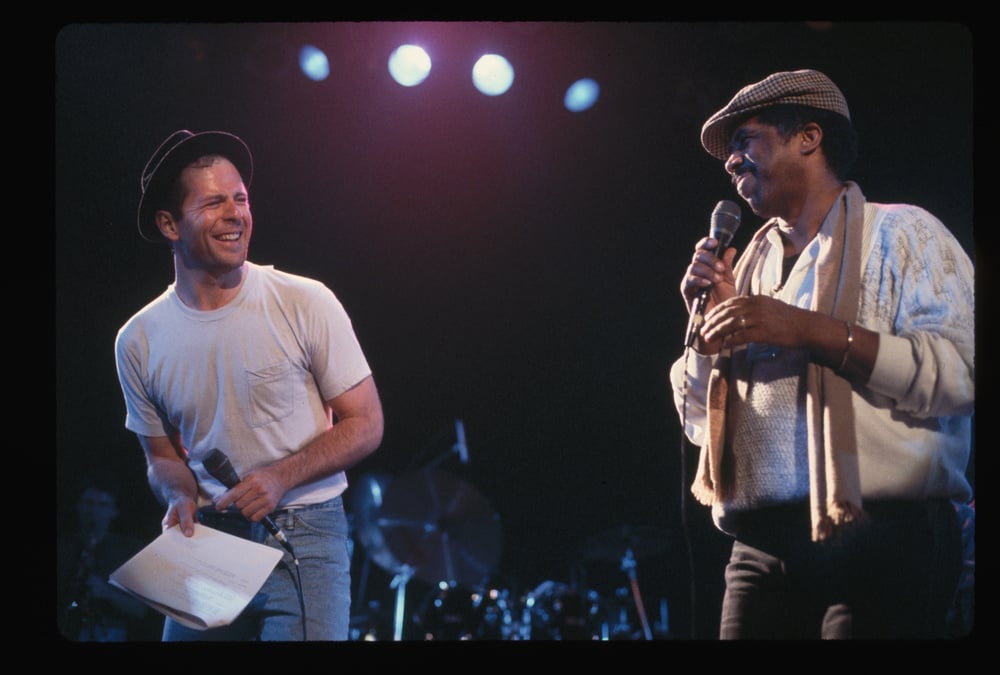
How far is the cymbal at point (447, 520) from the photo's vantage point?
2.74 meters

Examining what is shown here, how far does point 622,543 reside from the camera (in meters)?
2.71

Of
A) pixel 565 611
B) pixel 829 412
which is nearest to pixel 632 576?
pixel 565 611

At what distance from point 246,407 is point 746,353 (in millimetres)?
1363

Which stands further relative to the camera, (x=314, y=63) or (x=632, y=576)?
(x=314, y=63)

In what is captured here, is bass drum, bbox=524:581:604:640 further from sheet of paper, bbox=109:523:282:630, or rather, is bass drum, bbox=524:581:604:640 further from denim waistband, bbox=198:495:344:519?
sheet of paper, bbox=109:523:282:630

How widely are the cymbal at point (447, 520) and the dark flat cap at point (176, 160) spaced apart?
1015 millimetres

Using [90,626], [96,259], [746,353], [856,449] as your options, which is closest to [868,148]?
[746,353]

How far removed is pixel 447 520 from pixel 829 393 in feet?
3.63

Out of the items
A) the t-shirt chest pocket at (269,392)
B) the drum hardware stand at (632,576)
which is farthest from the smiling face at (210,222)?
the drum hardware stand at (632,576)

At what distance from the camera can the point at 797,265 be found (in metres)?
2.51

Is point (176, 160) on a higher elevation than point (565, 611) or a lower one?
higher

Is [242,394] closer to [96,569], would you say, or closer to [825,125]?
[96,569]

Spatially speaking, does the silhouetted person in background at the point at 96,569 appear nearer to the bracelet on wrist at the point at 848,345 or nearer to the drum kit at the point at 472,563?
the drum kit at the point at 472,563

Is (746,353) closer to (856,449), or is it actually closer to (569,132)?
(856,449)
